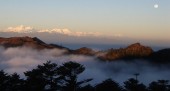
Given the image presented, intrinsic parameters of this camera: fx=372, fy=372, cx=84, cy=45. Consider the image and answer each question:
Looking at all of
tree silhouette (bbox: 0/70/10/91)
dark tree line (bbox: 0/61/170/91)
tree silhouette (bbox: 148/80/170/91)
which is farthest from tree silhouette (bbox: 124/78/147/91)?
tree silhouette (bbox: 0/70/10/91)

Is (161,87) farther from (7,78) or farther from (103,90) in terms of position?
(7,78)

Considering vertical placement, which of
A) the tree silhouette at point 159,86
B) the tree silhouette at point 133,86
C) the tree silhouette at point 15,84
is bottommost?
the tree silhouette at point 159,86

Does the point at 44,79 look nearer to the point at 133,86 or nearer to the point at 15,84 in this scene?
the point at 15,84

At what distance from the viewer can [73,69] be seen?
6003cm

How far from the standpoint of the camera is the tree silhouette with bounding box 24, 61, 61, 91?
59.9 metres

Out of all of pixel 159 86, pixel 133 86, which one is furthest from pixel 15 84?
pixel 159 86

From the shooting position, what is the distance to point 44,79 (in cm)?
6022

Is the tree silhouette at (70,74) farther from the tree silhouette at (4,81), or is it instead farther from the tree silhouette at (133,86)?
the tree silhouette at (133,86)

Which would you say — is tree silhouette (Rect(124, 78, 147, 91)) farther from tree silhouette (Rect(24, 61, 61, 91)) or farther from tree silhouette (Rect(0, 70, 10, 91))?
tree silhouette (Rect(0, 70, 10, 91))

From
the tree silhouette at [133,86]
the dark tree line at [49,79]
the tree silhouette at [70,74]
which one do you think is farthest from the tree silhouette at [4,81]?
the tree silhouette at [133,86]

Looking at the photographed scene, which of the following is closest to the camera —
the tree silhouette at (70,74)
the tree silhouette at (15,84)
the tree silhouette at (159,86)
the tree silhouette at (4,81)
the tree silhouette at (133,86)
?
the tree silhouette at (70,74)

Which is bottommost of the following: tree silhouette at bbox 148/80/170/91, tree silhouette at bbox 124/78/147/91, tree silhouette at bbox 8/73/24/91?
tree silhouette at bbox 148/80/170/91

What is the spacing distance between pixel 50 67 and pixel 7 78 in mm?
7774

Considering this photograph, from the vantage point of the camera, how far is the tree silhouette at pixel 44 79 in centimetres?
5988
